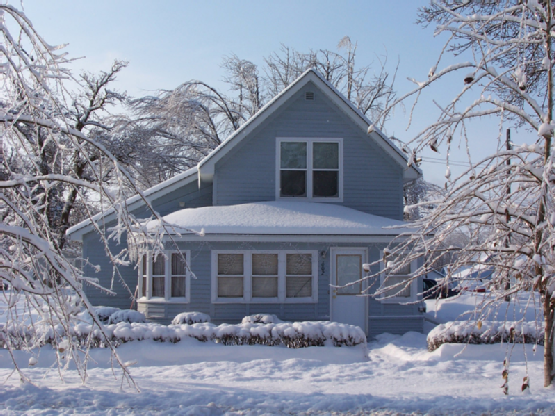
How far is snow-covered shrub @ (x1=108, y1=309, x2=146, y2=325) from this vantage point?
12.2 meters

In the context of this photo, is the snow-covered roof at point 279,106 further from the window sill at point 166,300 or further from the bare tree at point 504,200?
the bare tree at point 504,200

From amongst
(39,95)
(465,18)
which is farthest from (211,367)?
(465,18)

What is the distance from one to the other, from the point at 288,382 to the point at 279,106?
8.44 m

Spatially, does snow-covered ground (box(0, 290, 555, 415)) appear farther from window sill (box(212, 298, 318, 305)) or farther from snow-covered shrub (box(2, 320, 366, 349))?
window sill (box(212, 298, 318, 305))

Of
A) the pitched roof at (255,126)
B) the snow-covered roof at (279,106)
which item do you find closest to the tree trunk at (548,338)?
the pitched roof at (255,126)

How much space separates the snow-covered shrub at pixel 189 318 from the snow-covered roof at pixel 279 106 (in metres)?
4.06

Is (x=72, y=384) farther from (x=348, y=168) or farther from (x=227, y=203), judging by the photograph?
(x=348, y=168)

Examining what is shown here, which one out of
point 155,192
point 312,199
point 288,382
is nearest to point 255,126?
point 312,199

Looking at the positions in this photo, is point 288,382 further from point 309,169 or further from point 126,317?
point 309,169

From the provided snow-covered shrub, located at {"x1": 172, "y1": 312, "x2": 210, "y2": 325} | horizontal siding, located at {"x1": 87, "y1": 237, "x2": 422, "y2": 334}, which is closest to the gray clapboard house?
horizontal siding, located at {"x1": 87, "y1": 237, "x2": 422, "y2": 334}

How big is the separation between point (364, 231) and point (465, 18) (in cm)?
775

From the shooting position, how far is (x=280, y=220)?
1301cm

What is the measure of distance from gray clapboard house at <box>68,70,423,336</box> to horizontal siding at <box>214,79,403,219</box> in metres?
0.03

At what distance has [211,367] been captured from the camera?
958cm
